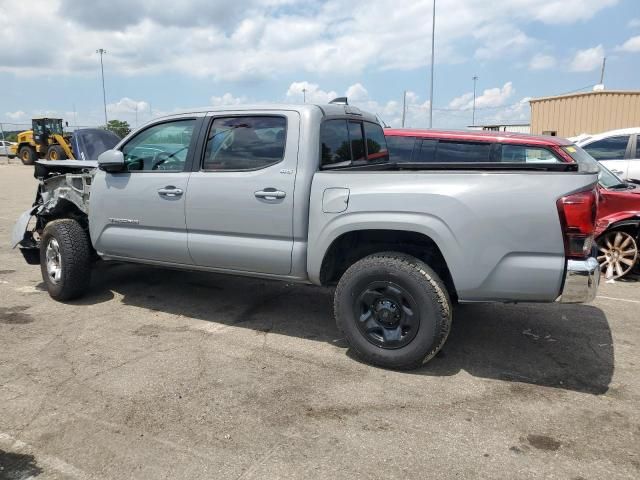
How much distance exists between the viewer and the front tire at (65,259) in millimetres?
5242

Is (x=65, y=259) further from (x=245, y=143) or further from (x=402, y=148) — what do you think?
(x=402, y=148)

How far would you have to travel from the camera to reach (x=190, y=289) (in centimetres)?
591

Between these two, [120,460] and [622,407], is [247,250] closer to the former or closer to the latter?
[120,460]

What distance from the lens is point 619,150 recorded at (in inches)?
340

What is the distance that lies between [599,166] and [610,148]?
221cm

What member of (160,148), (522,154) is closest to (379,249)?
(160,148)

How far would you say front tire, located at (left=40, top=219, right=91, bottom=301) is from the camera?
17.2 feet

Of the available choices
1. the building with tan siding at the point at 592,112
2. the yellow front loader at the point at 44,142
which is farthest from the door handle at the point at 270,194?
the yellow front loader at the point at 44,142

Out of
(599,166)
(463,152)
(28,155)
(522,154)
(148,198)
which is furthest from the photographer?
(28,155)

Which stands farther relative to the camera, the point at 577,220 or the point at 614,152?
the point at 614,152

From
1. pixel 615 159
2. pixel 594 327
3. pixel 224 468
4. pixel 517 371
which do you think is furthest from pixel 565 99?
pixel 224 468

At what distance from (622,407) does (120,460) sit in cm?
296

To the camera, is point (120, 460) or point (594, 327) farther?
point (594, 327)

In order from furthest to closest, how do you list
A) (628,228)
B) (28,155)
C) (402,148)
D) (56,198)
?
1. (28,155)
2. (402,148)
3. (628,228)
4. (56,198)
